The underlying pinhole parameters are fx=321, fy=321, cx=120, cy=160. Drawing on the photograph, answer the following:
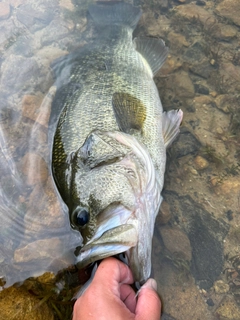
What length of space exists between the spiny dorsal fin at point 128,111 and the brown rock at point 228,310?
69.8 inches

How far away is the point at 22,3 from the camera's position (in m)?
5.36

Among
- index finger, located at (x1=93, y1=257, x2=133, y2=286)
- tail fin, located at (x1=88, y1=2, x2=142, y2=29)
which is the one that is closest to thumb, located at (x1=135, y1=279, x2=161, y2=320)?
index finger, located at (x1=93, y1=257, x2=133, y2=286)

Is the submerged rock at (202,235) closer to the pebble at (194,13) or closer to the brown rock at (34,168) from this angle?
the brown rock at (34,168)

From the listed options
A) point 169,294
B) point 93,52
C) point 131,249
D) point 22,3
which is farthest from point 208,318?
point 22,3

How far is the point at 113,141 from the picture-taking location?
9.62 feet

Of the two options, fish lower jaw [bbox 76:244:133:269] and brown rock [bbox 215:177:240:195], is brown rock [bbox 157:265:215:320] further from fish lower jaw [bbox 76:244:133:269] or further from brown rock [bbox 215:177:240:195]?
brown rock [bbox 215:177:240:195]

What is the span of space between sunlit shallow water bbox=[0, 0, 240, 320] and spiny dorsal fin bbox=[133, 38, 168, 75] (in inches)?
11.3

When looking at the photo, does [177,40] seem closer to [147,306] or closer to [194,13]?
[194,13]

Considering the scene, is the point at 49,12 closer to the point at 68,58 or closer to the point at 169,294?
the point at 68,58

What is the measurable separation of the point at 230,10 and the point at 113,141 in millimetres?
3272

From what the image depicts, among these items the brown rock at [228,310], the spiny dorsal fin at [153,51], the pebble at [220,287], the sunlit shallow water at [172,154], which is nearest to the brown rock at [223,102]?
the sunlit shallow water at [172,154]

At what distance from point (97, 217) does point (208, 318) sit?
1.37 m

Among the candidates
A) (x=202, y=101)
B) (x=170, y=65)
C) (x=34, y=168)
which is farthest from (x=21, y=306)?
(x=170, y=65)

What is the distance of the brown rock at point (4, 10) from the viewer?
5.20 m
